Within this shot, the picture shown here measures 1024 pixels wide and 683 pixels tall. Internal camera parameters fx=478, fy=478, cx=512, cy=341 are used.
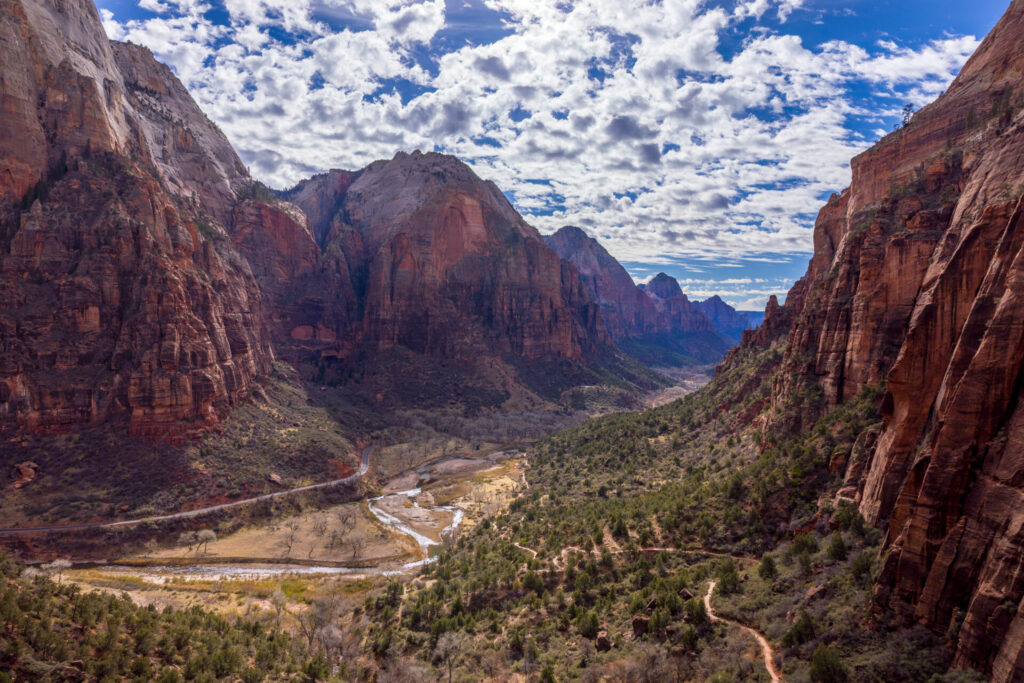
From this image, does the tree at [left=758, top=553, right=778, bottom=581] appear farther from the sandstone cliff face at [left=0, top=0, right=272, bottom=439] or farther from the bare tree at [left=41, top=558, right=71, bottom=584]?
the sandstone cliff face at [left=0, top=0, right=272, bottom=439]

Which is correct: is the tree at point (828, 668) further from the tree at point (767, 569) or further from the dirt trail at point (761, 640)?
the tree at point (767, 569)

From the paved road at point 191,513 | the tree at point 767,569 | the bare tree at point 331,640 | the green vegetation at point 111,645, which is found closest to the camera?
the green vegetation at point 111,645

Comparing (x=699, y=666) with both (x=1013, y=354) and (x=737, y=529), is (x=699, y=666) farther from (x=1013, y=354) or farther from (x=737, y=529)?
(x=1013, y=354)

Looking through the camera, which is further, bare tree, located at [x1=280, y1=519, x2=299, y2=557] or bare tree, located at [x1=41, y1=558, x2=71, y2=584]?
bare tree, located at [x1=280, y1=519, x2=299, y2=557]

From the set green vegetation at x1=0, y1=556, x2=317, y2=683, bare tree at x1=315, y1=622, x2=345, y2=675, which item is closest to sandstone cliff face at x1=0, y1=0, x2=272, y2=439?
green vegetation at x1=0, y1=556, x2=317, y2=683

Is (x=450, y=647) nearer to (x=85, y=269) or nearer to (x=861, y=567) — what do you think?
(x=861, y=567)

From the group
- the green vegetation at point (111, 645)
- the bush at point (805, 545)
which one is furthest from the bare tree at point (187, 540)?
the bush at point (805, 545)

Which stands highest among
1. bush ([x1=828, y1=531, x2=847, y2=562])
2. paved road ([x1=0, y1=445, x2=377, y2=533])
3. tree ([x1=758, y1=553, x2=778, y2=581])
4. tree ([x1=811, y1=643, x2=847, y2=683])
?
bush ([x1=828, y1=531, x2=847, y2=562])

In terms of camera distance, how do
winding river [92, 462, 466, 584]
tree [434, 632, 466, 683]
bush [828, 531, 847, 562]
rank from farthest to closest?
winding river [92, 462, 466, 584]
tree [434, 632, 466, 683]
bush [828, 531, 847, 562]

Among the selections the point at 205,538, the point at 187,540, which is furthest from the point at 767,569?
the point at 187,540
